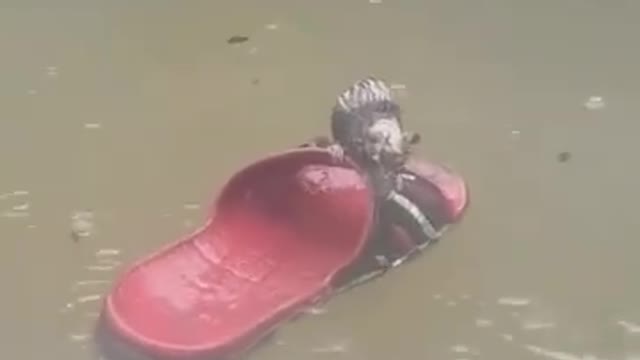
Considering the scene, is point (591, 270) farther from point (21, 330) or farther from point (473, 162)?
point (21, 330)

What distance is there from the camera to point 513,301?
1.18 meters

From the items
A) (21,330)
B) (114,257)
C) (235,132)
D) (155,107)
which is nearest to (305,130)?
(235,132)

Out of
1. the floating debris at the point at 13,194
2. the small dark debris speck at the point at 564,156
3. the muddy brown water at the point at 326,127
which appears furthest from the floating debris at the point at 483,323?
the floating debris at the point at 13,194

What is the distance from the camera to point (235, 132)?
144 centimetres

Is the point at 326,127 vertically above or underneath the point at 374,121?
underneath

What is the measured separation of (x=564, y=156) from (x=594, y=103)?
0.44 ft

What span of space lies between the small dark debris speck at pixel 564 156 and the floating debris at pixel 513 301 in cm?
24

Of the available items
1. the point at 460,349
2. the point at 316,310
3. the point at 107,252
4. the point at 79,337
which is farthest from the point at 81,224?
the point at 460,349

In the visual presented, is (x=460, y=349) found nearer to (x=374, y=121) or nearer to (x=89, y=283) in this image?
(x=374, y=121)

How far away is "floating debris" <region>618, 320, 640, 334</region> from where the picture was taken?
3.76 ft

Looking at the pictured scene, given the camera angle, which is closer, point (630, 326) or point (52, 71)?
point (630, 326)

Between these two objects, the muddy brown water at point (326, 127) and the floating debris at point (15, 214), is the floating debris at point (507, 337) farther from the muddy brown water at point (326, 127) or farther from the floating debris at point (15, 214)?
the floating debris at point (15, 214)

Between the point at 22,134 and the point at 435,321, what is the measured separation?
1.84 ft

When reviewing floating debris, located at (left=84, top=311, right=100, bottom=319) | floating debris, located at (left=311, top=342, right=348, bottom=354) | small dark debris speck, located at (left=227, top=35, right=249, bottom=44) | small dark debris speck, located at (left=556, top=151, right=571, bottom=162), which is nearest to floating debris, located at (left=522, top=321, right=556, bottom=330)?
floating debris, located at (left=311, top=342, right=348, bottom=354)
